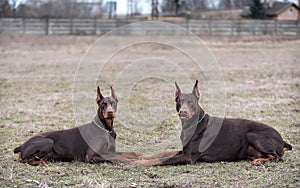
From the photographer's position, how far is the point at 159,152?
8828mm

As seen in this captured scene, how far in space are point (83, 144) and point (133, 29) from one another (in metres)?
37.8

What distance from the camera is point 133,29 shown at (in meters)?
45.8

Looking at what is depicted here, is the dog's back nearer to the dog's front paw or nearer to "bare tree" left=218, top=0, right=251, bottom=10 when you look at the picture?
the dog's front paw

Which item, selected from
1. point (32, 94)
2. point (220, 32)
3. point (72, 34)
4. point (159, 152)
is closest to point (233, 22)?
point (220, 32)

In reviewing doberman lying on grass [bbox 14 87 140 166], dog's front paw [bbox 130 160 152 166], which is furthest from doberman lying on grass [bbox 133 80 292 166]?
doberman lying on grass [bbox 14 87 140 166]

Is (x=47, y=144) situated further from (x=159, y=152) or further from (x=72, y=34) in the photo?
(x=72, y=34)

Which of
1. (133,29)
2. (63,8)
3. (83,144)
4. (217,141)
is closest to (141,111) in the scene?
(83,144)

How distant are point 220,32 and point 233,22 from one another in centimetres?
144

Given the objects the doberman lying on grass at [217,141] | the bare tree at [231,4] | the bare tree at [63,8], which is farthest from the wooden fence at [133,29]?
the doberman lying on grass at [217,141]

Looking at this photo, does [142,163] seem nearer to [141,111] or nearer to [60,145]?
[60,145]

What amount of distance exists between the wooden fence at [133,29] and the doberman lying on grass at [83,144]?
37234 millimetres

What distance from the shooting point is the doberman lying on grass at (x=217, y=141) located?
816cm

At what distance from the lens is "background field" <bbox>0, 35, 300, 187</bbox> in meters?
7.25

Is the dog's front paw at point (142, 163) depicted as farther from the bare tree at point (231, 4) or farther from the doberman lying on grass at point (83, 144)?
the bare tree at point (231, 4)
